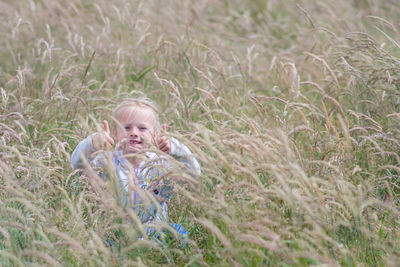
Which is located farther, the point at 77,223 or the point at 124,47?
the point at 124,47

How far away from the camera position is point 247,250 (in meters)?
2.33

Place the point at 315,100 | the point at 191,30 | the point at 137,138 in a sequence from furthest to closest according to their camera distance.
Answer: the point at 191,30 < the point at 315,100 < the point at 137,138

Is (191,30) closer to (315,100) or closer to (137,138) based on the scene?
(315,100)

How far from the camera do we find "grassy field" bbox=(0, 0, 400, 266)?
2.40 meters

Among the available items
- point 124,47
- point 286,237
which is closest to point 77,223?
point 286,237

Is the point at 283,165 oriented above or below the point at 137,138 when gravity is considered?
above

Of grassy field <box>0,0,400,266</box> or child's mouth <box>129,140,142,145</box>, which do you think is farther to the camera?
child's mouth <box>129,140,142,145</box>

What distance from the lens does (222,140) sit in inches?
103

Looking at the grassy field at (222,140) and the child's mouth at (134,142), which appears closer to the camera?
the grassy field at (222,140)

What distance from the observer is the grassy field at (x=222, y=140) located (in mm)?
2400

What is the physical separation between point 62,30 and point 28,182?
356cm

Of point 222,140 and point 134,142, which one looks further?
point 134,142

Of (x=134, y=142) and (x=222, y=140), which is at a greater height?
(x=222, y=140)

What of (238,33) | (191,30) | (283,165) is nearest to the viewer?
(283,165)
